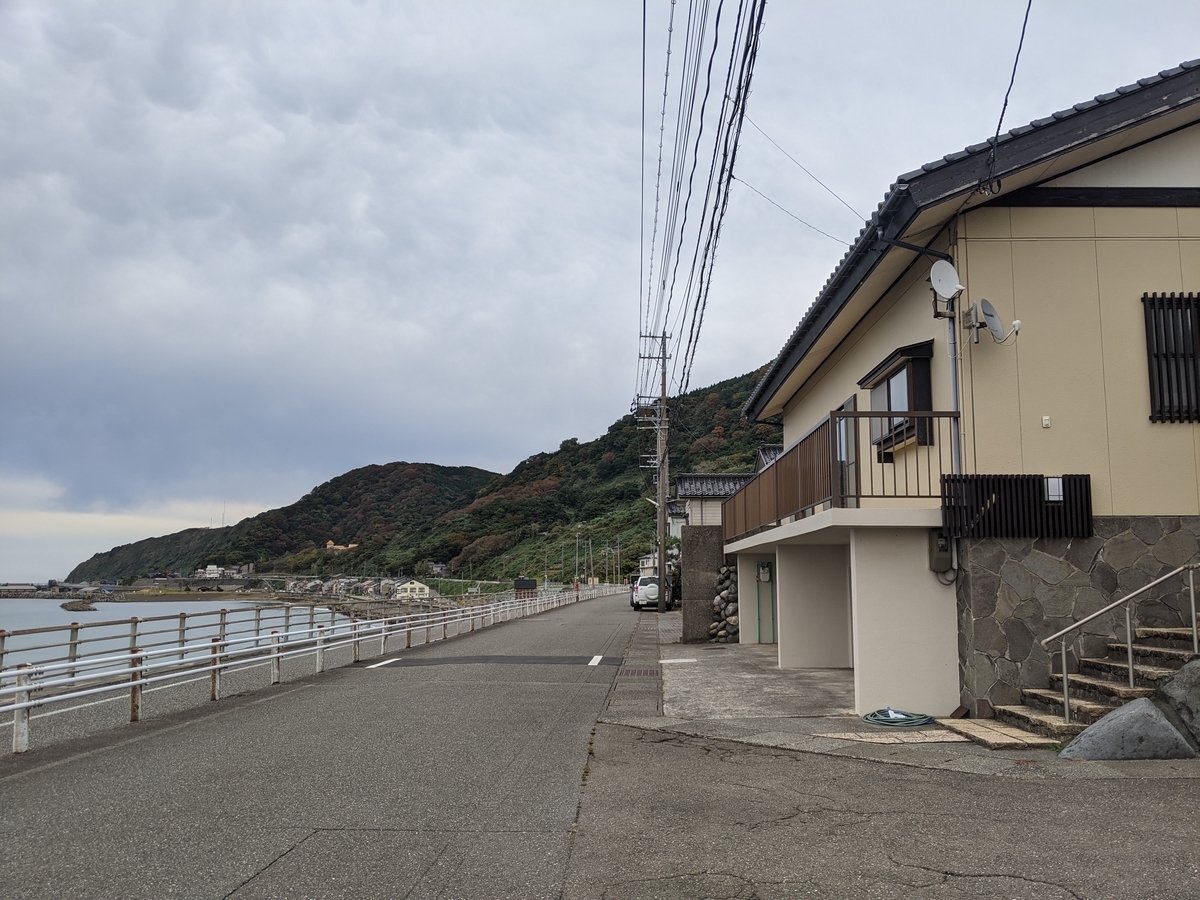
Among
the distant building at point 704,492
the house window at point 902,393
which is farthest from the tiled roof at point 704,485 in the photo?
the house window at point 902,393

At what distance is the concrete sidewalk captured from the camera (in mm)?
7445

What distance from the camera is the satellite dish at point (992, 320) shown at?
9.95m

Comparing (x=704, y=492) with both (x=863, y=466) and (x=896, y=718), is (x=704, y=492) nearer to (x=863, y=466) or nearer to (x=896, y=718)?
(x=863, y=466)

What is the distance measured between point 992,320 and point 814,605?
7571mm

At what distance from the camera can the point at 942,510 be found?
10.1 metres

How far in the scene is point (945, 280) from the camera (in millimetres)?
10156

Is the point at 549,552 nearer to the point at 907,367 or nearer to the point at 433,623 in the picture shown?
the point at 433,623

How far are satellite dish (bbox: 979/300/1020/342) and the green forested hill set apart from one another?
84565mm

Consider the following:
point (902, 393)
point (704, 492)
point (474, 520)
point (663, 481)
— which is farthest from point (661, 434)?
point (474, 520)

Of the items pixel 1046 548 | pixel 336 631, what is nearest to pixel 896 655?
pixel 1046 548

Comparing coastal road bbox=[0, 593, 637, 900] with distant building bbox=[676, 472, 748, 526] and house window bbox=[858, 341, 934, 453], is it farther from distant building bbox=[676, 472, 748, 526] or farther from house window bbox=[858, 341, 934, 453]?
distant building bbox=[676, 472, 748, 526]

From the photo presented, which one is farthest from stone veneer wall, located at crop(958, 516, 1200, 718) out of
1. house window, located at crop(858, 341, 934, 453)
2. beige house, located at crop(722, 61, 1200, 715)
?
house window, located at crop(858, 341, 934, 453)

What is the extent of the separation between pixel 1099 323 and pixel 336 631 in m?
13.1

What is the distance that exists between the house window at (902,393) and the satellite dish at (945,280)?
1.28 metres
